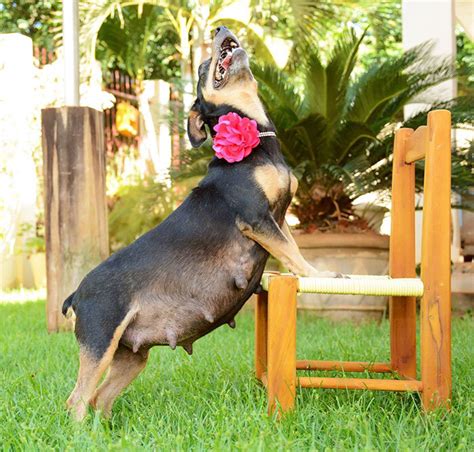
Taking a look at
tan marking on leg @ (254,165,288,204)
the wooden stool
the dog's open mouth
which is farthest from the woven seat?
the dog's open mouth

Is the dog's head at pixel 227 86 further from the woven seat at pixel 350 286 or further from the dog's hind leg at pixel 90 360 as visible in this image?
the dog's hind leg at pixel 90 360

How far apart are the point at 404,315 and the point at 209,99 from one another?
141 centimetres

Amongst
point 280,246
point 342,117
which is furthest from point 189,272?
point 342,117

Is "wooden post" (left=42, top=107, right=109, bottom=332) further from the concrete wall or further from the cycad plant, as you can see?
the concrete wall

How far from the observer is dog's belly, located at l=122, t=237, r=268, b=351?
3.08m

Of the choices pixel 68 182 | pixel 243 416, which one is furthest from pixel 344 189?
pixel 243 416

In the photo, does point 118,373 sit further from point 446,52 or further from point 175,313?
point 446,52

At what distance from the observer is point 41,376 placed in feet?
13.4

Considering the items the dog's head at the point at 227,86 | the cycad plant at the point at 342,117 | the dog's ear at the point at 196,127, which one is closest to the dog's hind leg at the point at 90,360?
the dog's ear at the point at 196,127

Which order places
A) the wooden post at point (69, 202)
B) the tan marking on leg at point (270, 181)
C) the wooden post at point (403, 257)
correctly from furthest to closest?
1. the wooden post at point (69, 202)
2. the wooden post at point (403, 257)
3. the tan marking on leg at point (270, 181)

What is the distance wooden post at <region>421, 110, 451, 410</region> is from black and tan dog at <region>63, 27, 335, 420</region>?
1.56ft

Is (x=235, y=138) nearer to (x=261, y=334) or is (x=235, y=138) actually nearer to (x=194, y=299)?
(x=194, y=299)

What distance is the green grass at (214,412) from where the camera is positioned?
8.79 feet

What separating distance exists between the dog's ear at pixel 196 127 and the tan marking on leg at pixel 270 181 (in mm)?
391
